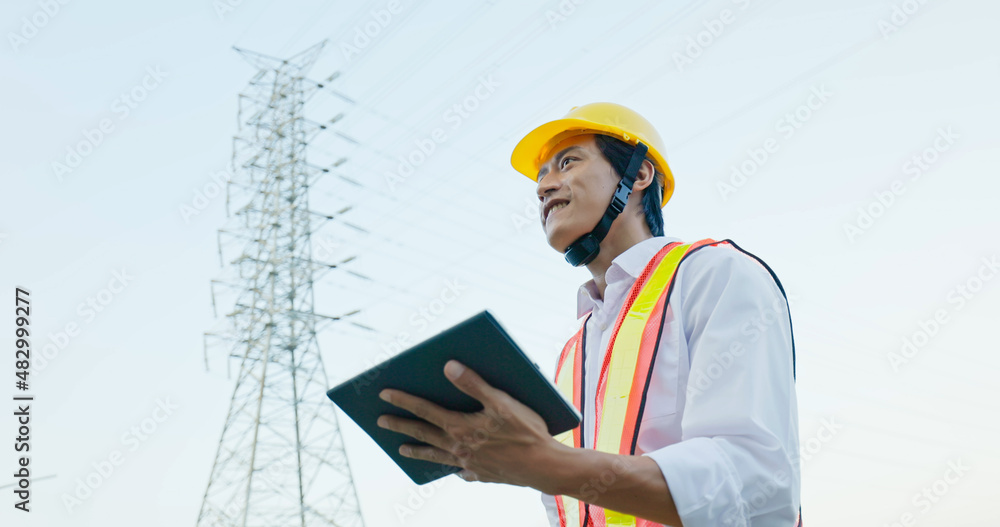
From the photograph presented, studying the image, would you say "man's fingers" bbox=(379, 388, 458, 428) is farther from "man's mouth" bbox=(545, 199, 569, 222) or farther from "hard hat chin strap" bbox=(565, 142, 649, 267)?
"man's mouth" bbox=(545, 199, 569, 222)

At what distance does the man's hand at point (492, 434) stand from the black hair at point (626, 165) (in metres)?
1.53

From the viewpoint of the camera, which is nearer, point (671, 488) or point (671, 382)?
point (671, 488)

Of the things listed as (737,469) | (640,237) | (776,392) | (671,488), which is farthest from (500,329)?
(640,237)

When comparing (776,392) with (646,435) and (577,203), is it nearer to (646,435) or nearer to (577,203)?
(646,435)

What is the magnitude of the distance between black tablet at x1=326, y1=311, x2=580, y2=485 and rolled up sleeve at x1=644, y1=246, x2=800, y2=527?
1.02 feet

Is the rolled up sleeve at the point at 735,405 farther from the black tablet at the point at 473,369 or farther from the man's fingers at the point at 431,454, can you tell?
the man's fingers at the point at 431,454

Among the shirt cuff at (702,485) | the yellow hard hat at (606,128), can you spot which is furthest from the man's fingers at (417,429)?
the yellow hard hat at (606,128)

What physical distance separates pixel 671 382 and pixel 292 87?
57.5ft

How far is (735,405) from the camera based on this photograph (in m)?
1.80

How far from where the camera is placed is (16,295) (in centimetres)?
995

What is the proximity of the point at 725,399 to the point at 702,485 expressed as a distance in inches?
9.6

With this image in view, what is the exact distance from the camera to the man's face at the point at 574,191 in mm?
2826

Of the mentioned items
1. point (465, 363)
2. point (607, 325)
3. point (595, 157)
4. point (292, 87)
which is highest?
point (292, 87)

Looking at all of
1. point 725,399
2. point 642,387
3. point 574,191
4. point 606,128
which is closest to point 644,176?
point 606,128
